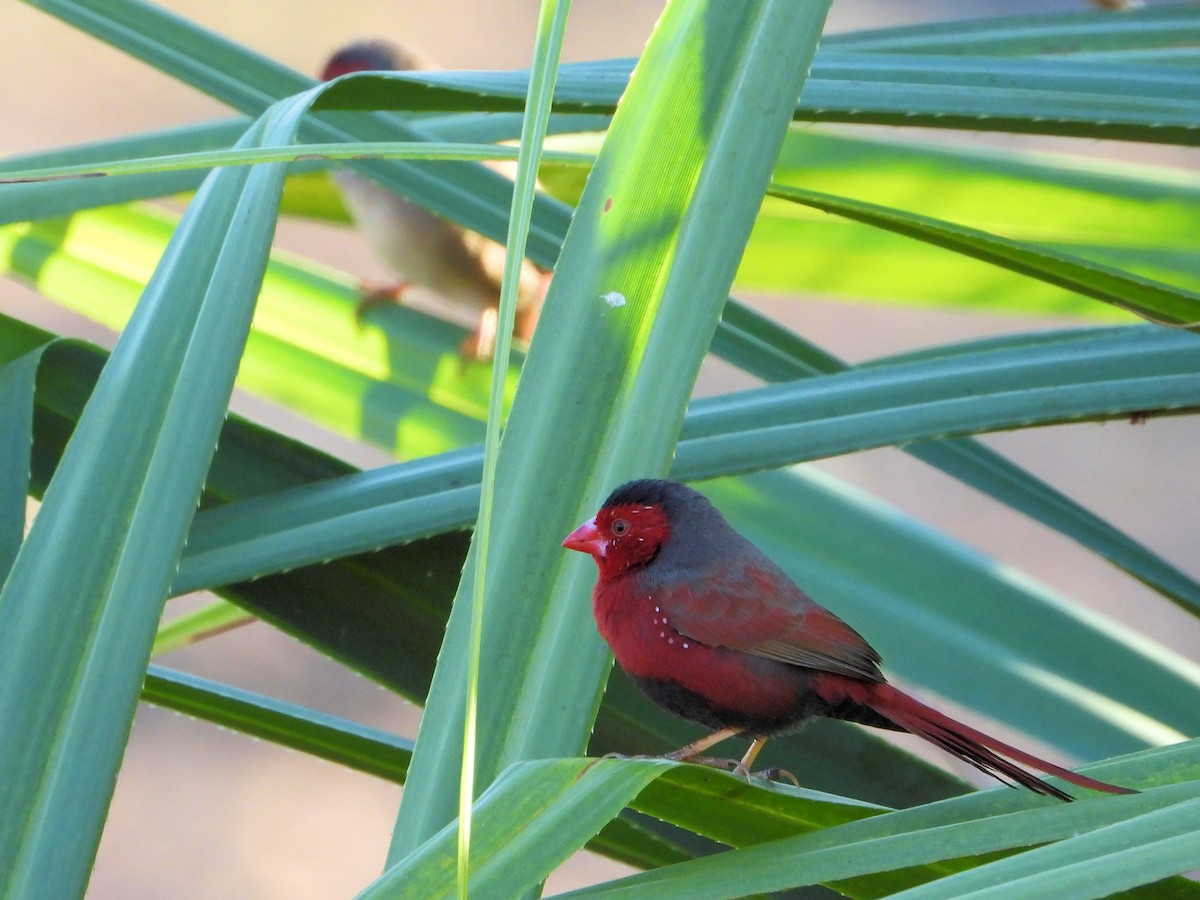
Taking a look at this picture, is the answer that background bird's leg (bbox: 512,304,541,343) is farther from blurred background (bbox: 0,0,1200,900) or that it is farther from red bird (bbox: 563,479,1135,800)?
red bird (bbox: 563,479,1135,800)

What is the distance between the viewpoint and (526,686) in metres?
0.64

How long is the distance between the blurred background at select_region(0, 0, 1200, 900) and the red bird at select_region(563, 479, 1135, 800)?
60.3 inches

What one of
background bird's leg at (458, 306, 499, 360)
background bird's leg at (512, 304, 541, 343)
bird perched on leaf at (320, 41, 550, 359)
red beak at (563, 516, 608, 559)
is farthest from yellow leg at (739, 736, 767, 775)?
bird perched on leaf at (320, 41, 550, 359)

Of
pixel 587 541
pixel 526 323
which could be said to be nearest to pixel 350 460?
pixel 526 323

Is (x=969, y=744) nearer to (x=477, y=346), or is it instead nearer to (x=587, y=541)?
(x=587, y=541)

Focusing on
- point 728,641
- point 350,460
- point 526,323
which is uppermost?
point 350,460

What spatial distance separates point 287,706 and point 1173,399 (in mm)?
634

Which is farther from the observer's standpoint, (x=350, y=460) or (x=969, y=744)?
(x=350, y=460)

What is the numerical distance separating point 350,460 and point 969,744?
356 centimetres

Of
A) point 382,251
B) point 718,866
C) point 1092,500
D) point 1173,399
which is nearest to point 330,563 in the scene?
point 718,866

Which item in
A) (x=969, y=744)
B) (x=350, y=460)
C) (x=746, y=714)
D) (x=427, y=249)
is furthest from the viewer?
(x=350, y=460)

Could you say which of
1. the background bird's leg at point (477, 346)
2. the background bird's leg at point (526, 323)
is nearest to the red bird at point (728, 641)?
the background bird's leg at point (477, 346)

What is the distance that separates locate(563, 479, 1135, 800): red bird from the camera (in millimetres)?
983

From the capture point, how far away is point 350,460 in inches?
167
